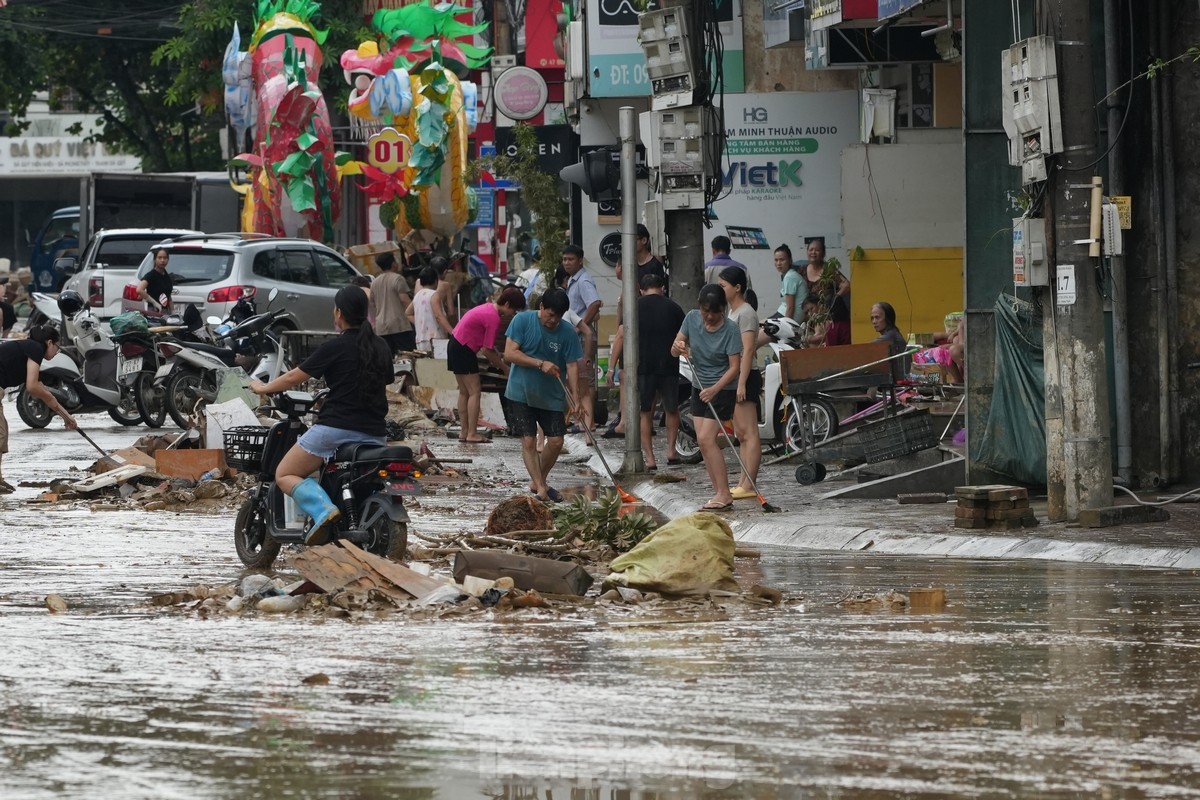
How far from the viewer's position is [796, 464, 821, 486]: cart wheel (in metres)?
16.2

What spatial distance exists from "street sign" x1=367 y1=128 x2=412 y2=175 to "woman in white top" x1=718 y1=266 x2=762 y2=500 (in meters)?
23.4

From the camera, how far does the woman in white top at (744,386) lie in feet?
48.7

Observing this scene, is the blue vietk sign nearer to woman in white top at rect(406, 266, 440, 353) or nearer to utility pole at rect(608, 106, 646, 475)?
utility pole at rect(608, 106, 646, 475)

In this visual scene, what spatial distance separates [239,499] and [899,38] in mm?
10253

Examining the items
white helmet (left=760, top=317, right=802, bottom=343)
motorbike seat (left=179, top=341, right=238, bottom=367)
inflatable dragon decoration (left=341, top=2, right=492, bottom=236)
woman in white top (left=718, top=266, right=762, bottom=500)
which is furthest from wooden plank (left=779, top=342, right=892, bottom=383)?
inflatable dragon decoration (left=341, top=2, right=492, bottom=236)

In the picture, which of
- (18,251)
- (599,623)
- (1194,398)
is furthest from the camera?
(18,251)

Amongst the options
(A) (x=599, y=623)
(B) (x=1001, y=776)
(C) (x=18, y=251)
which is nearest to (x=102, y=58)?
(C) (x=18, y=251)

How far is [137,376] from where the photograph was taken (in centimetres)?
2231

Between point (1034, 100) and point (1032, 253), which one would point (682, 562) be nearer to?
point (1032, 253)

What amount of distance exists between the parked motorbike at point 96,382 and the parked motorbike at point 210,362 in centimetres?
42

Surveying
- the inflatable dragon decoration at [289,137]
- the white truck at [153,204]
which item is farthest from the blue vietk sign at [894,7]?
the white truck at [153,204]

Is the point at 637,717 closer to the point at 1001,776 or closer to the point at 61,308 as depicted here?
the point at 1001,776

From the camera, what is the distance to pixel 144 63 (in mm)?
56094

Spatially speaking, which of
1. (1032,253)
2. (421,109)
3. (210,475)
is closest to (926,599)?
(1032,253)
